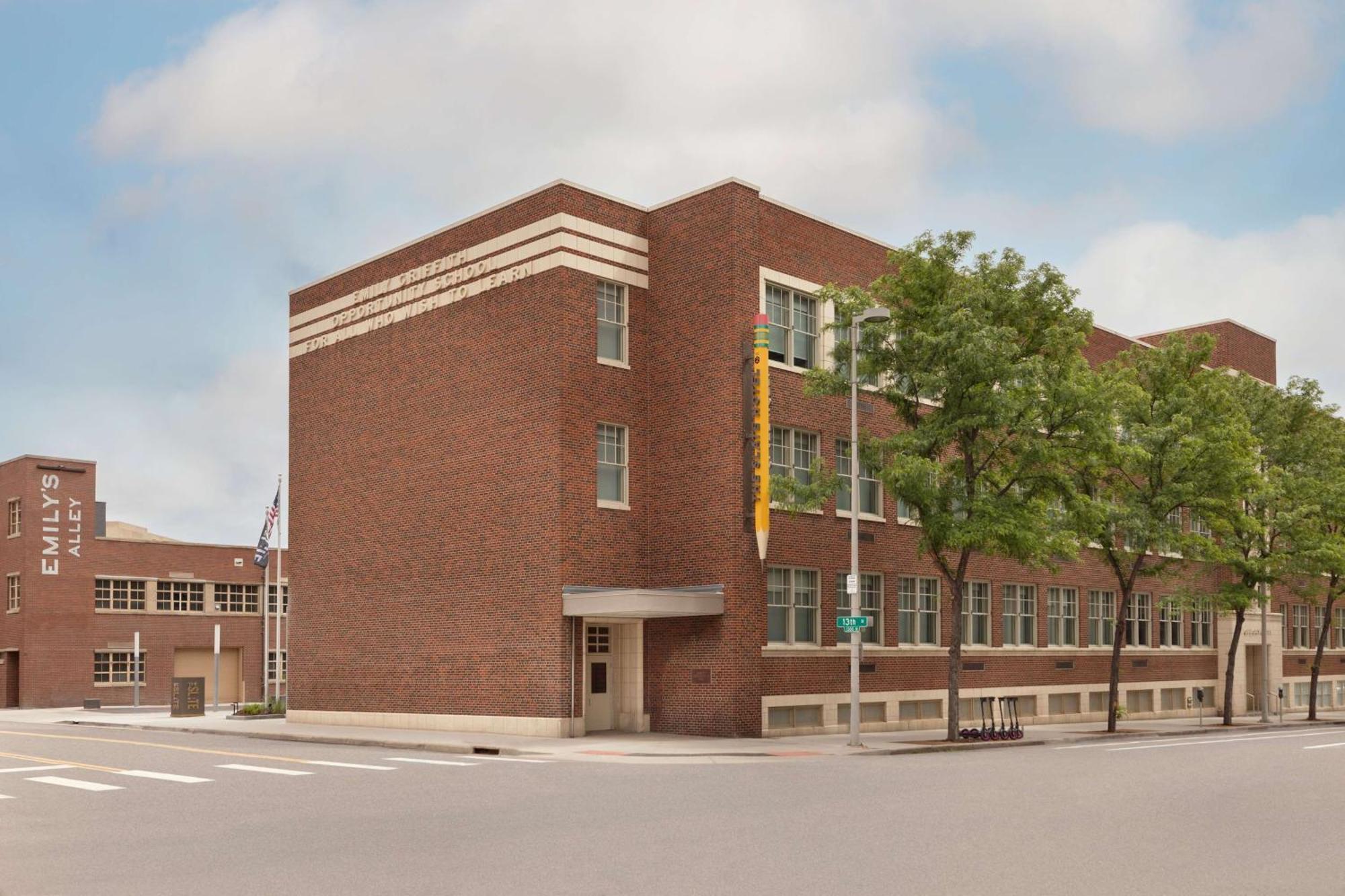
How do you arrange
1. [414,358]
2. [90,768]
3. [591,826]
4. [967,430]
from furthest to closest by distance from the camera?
[414,358], [967,430], [90,768], [591,826]

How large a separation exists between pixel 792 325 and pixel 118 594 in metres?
41.5

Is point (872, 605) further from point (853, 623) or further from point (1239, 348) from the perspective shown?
point (1239, 348)

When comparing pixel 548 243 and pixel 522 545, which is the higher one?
pixel 548 243

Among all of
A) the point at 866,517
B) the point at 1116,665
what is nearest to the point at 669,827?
the point at 866,517

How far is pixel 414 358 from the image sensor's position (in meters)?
38.4

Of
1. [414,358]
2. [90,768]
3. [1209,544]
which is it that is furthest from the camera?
[1209,544]

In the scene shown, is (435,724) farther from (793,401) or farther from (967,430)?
(967,430)

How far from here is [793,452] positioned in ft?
119

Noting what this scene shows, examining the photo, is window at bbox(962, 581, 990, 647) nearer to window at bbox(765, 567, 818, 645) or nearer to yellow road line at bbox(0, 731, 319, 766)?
window at bbox(765, 567, 818, 645)

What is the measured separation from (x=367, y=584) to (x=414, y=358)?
21.6 feet

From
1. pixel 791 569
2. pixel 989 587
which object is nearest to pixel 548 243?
pixel 791 569

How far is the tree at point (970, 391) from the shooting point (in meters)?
31.5

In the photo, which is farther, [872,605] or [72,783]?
[872,605]

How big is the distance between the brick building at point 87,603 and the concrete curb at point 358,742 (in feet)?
80.0
